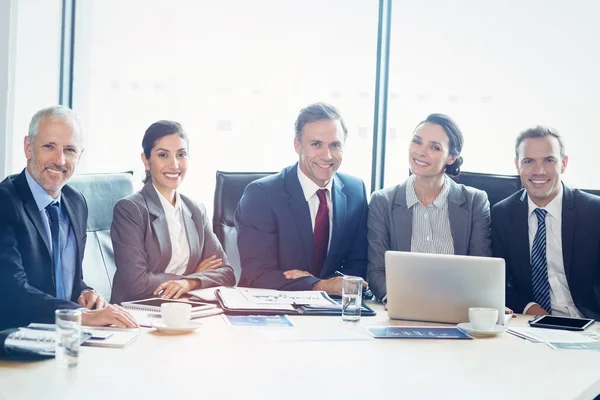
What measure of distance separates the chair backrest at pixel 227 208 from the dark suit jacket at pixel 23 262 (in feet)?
3.10

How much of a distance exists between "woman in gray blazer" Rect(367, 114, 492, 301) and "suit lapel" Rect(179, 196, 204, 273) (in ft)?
2.47

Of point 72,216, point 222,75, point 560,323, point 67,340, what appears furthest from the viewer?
point 222,75

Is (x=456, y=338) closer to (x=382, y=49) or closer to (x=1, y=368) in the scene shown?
(x=1, y=368)

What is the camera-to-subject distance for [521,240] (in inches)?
125

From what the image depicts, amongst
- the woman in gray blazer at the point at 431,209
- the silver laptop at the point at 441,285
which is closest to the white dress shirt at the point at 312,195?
the woman in gray blazer at the point at 431,209

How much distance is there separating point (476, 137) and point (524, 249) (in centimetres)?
140

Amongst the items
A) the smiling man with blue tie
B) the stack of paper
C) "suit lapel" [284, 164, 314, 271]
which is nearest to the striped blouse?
the smiling man with blue tie

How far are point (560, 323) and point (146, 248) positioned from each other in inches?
64.7

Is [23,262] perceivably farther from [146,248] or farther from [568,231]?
[568,231]

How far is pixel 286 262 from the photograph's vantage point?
3.28m

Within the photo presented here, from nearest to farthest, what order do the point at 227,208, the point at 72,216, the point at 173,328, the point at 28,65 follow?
the point at 173,328
the point at 72,216
the point at 227,208
the point at 28,65

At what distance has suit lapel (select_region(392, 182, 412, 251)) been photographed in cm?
330

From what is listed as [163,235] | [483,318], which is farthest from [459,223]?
[163,235]

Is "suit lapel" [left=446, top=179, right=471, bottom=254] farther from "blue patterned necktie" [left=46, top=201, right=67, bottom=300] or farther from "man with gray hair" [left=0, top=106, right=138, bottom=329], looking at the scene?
"blue patterned necktie" [left=46, top=201, right=67, bottom=300]
